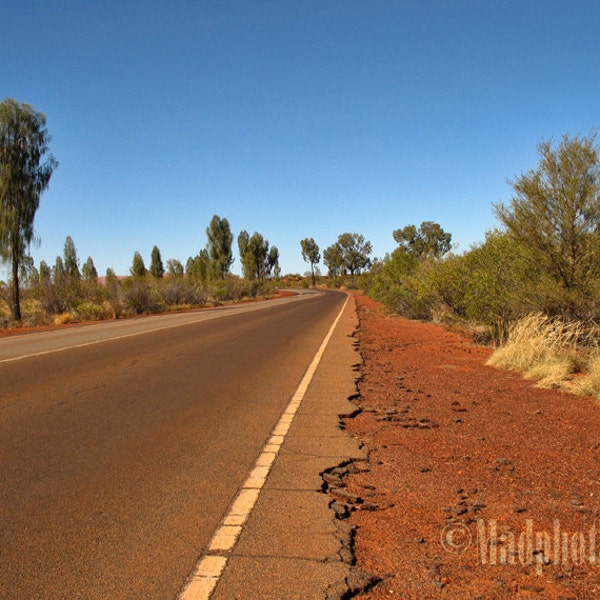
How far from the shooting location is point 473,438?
580 cm

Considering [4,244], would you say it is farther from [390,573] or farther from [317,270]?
[317,270]

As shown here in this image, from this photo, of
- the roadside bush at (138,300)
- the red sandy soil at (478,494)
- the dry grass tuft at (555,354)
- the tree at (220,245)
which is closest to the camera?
the red sandy soil at (478,494)

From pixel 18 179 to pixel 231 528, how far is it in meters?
26.7

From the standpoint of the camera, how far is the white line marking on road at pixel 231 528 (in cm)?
282

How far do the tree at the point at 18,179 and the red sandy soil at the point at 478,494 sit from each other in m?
22.9

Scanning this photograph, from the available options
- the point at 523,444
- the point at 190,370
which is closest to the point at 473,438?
the point at 523,444

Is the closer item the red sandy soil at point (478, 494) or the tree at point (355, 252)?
the red sandy soil at point (478, 494)

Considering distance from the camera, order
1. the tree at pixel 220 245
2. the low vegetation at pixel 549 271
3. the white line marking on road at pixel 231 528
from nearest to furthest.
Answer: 1. the white line marking on road at pixel 231 528
2. the low vegetation at pixel 549 271
3. the tree at pixel 220 245

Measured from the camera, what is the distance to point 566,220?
12.4m

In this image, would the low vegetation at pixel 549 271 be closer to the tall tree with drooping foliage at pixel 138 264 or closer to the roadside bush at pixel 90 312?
the roadside bush at pixel 90 312

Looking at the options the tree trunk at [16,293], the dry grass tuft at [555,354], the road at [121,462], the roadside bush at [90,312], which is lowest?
the dry grass tuft at [555,354]

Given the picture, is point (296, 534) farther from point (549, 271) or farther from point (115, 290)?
point (115, 290)

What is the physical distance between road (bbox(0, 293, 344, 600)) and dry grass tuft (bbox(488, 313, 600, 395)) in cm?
415

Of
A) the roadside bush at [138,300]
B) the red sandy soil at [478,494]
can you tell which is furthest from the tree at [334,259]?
the red sandy soil at [478,494]
